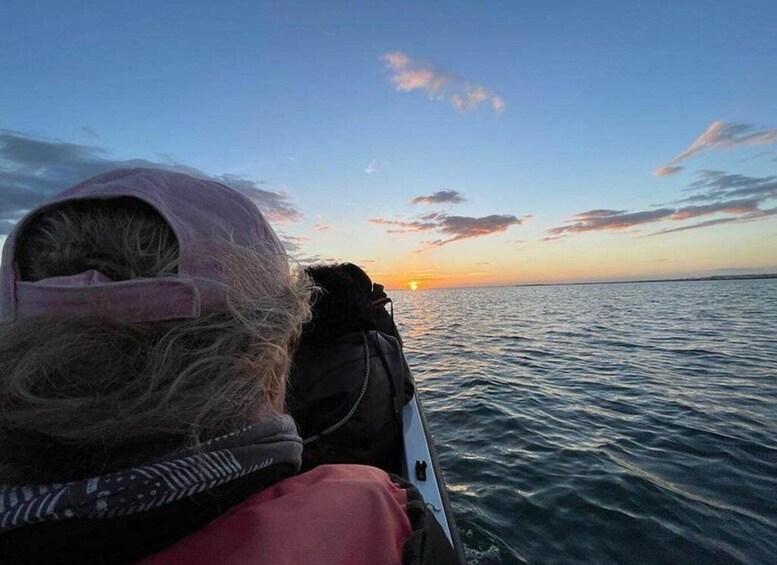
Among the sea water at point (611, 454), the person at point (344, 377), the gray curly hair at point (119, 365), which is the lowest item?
the sea water at point (611, 454)

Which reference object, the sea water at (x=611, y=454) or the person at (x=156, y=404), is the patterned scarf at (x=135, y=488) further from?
the sea water at (x=611, y=454)

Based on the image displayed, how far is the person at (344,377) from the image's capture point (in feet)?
9.93

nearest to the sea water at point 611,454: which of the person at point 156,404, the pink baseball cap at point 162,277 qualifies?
the person at point 156,404

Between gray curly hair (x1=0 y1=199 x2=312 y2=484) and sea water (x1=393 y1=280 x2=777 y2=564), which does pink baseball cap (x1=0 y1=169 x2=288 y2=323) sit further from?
sea water (x1=393 y1=280 x2=777 y2=564)

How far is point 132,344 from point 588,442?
22.3ft

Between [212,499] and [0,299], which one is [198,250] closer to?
[0,299]

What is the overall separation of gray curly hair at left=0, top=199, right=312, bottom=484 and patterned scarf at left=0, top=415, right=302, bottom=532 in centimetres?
3

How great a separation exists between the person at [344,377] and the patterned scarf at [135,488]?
82.8 inches

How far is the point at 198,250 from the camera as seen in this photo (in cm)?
99

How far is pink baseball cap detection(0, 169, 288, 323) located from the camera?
2.72 ft

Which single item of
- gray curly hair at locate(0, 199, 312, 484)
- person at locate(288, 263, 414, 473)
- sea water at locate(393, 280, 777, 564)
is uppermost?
gray curly hair at locate(0, 199, 312, 484)

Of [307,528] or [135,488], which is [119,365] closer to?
[135,488]

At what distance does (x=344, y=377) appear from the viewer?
3125 mm

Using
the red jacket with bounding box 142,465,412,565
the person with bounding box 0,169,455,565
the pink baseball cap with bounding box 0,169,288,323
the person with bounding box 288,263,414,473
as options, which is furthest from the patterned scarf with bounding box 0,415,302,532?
the person with bounding box 288,263,414,473
